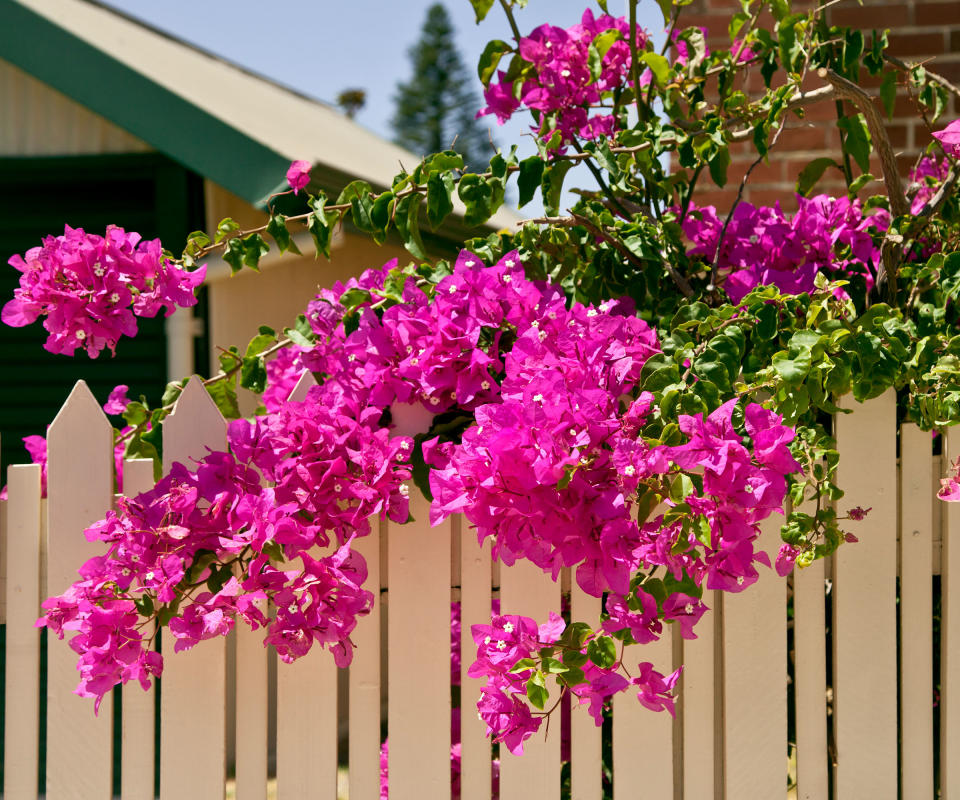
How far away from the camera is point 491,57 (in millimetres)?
2291

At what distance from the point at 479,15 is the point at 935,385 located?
1.29 metres

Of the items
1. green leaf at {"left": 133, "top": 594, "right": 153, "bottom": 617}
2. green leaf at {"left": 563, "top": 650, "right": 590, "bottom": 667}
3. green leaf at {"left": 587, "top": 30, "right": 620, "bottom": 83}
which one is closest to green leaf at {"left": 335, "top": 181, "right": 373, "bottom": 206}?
green leaf at {"left": 587, "top": 30, "right": 620, "bottom": 83}

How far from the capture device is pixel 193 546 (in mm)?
1766

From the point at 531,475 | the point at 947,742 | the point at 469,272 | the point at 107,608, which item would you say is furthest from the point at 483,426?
the point at 947,742

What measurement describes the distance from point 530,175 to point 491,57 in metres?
0.57

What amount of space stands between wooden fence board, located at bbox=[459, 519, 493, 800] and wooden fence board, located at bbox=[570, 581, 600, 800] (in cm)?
18

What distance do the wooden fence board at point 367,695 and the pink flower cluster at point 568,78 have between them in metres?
1.10

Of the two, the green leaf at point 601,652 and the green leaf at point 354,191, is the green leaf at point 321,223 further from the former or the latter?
the green leaf at point 601,652

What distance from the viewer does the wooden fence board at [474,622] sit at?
198 centimetres

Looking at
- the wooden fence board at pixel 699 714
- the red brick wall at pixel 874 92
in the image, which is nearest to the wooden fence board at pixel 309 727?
the wooden fence board at pixel 699 714

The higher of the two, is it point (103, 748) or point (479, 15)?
point (479, 15)

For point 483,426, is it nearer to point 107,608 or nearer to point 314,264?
point 107,608

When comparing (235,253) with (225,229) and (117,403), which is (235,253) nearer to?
(225,229)

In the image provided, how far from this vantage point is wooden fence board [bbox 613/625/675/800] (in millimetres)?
1973
